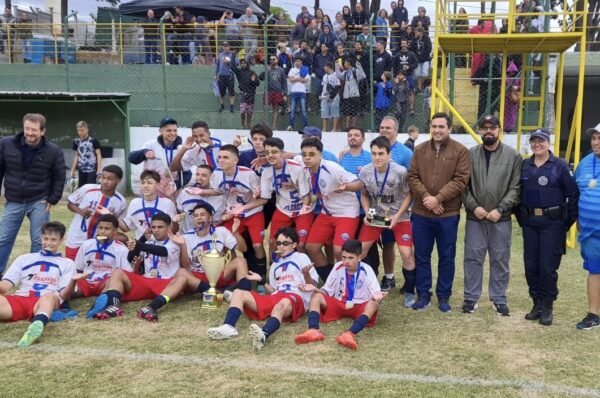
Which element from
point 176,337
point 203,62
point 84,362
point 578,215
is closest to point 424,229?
point 578,215

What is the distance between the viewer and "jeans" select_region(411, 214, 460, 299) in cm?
634

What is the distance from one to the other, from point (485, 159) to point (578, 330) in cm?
182

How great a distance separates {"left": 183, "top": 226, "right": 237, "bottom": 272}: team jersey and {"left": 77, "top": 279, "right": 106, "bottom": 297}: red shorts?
0.98 metres

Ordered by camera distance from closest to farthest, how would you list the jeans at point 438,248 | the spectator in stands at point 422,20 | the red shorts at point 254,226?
the jeans at point 438,248, the red shorts at point 254,226, the spectator in stands at point 422,20

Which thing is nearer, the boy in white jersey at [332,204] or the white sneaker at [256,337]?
the white sneaker at [256,337]

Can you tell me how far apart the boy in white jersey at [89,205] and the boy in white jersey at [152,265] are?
65 centimetres

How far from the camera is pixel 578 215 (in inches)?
232

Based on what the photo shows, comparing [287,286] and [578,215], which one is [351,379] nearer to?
[287,286]

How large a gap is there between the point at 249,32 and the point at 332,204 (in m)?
12.5

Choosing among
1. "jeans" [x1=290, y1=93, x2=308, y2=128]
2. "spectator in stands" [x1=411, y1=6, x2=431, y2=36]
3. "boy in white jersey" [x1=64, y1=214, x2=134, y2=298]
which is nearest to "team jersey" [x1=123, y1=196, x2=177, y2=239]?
"boy in white jersey" [x1=64, y1=214, x2=134, y2=298]

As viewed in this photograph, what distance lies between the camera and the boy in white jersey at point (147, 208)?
698 centimetres

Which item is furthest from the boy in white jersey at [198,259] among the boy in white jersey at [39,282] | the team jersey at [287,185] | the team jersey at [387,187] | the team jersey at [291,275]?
the team jersey at [387,187]

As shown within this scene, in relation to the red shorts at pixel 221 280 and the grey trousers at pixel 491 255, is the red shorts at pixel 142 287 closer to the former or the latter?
the red shorts at pixel 221 280

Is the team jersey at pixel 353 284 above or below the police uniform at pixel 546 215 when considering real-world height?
below
